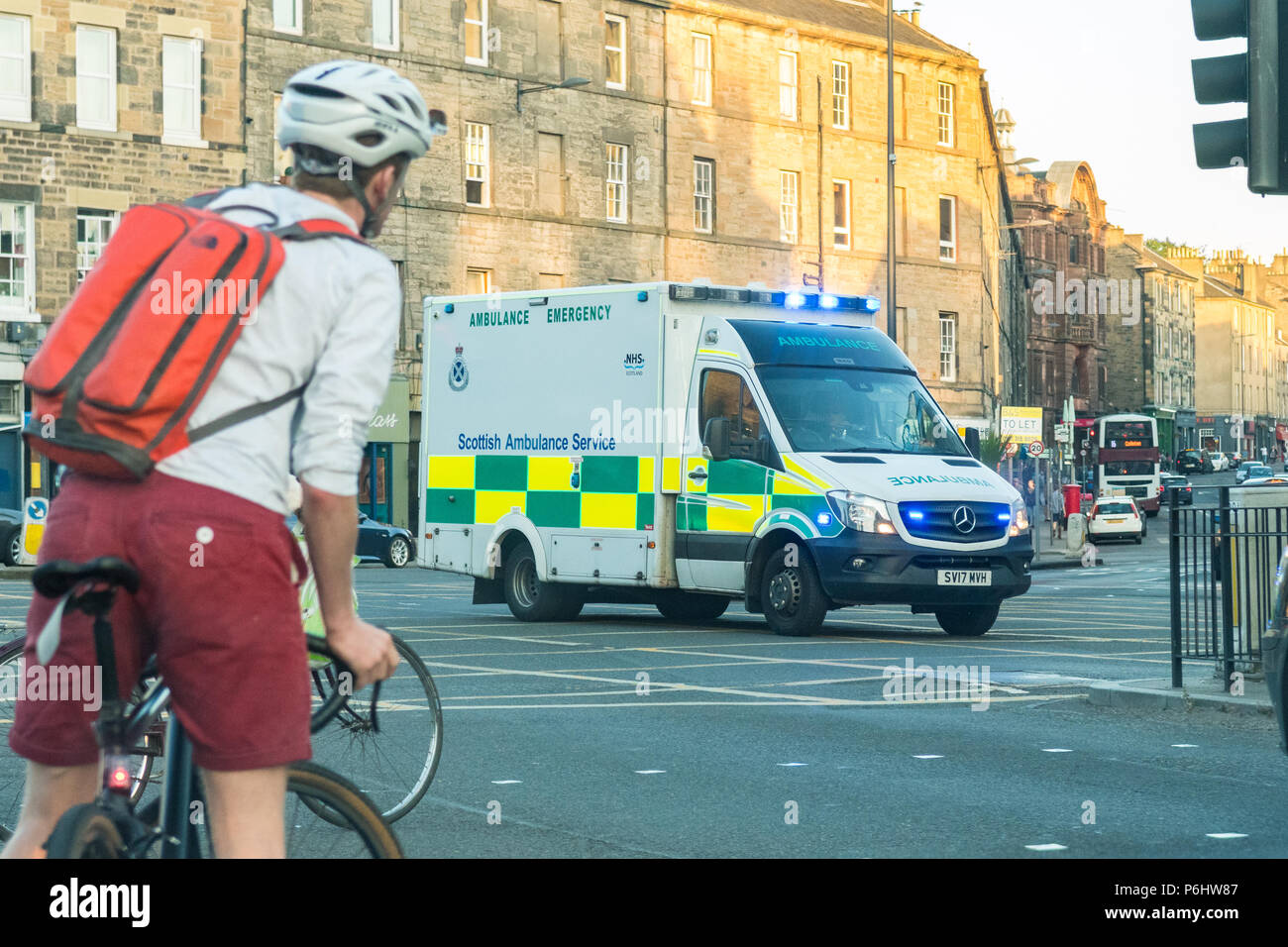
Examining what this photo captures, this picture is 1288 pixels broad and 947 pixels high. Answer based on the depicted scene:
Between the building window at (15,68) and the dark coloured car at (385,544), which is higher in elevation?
the building window at (15,68)

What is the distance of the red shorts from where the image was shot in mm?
3143

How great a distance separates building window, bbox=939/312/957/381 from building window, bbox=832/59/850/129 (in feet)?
22.8

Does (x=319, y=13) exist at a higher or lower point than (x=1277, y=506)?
higher

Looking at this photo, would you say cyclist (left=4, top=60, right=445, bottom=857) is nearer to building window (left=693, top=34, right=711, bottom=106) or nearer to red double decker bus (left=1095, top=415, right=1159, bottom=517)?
building window (left=693, top=34, right=711, bottom=106)

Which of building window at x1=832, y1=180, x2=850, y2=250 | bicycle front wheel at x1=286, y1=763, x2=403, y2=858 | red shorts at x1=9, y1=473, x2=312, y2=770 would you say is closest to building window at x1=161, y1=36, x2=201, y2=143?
building window at x1=832, y1=180, x2=850, y2=250

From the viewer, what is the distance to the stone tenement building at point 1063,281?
99.5 meters

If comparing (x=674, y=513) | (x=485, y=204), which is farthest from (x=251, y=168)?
(x=674, y=513)

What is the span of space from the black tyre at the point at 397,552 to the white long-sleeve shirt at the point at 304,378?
3280 centimetres

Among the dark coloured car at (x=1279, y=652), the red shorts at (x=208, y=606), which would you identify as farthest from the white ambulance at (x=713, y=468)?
the red shorts at (x=208, y=606)

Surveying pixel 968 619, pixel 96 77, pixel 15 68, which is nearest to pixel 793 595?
pixel 968 619

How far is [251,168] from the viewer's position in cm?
3950

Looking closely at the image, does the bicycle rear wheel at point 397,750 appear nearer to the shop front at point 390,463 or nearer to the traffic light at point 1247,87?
the traffic light at point 1247,87
